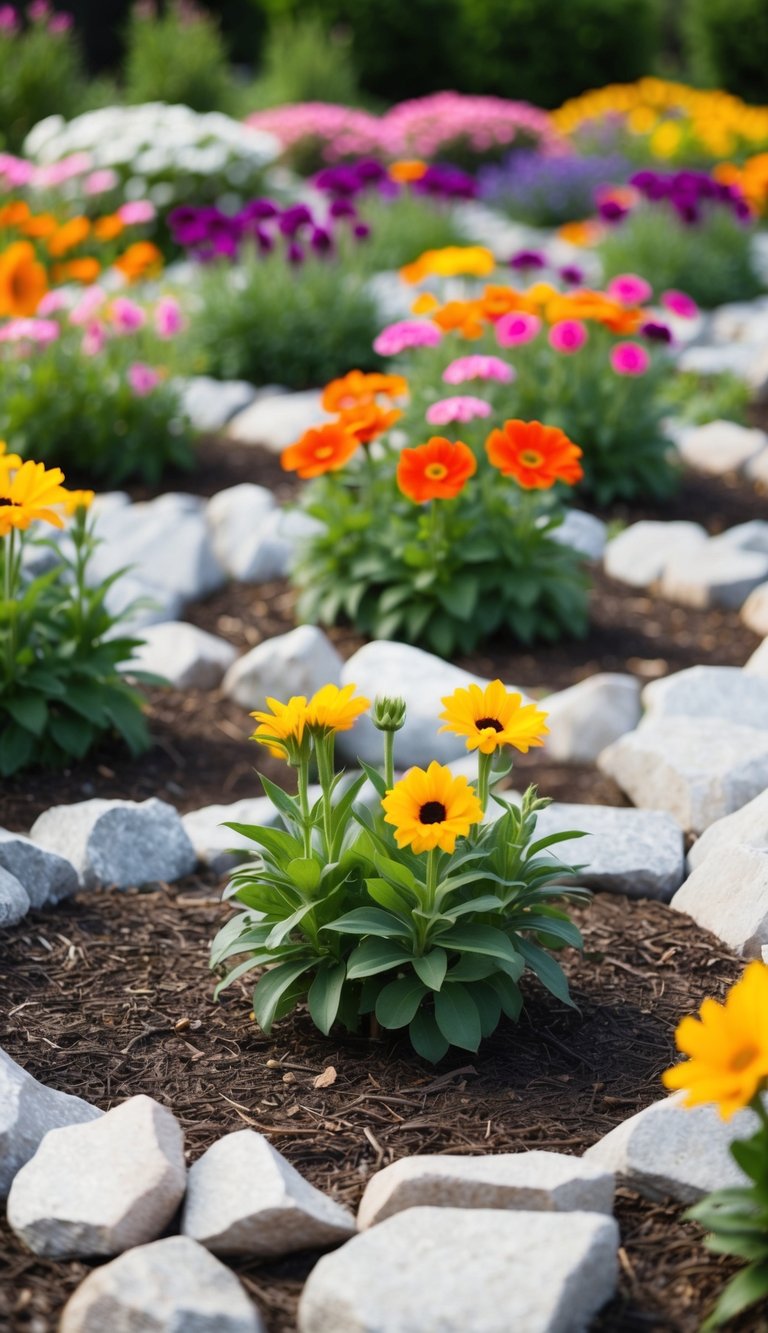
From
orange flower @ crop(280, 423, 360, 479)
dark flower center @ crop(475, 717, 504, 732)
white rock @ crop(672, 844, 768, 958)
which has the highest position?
dark flower center @ crop(475, 717, 504, 732)

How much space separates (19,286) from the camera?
4805 mm

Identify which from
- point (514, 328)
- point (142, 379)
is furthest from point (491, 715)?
point (142, 379)

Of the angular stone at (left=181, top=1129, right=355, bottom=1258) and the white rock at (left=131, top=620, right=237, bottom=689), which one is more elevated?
the angular stone at (left=181, top=1129, right=355, bottom=1258)

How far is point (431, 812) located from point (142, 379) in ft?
11.8

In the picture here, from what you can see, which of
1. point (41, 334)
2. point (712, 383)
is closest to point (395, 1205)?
point (41, 334)

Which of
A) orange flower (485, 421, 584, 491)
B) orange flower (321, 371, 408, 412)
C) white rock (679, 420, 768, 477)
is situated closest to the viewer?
orange flower (485, 421, 584, 491)

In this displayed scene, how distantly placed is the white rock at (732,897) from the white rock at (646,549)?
7.42 feet

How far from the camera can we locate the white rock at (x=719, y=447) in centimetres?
609

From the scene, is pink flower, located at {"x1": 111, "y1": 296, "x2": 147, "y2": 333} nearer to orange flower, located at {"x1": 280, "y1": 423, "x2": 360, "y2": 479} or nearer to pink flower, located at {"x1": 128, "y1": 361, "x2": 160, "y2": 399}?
pink flower, located at {"x1": 128, "y1": 361, "x2": 160, "y2": 399}

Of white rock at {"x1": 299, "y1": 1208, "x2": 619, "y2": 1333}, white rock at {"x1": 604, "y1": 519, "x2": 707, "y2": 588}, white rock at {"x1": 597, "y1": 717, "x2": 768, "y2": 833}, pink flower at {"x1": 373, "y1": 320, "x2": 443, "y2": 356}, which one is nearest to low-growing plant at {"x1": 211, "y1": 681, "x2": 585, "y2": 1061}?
white rock at {"x1": 299, "y1": 1208, "x2": 619, "y2": 1333}

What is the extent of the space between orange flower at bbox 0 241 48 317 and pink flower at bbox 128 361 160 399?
Answer: 524 mm

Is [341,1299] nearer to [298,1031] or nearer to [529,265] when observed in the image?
[298,1031]

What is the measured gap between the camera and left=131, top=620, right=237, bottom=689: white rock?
13.8 ft

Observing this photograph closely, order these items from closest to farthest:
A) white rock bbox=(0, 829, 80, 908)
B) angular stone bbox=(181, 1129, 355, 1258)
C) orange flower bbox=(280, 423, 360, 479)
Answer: angular stone bbox=(181, 1129, 355, 1258)
white rock bbox=(0, 829, 80, 908)
orange flower bbox=(280, 423, 360, 479)
